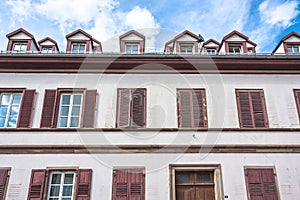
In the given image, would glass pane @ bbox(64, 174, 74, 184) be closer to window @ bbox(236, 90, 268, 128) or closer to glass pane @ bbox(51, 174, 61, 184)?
glass pane @ bbox(51, 174, 61, 184)

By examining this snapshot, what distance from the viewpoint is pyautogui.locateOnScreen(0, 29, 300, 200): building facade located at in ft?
35.9

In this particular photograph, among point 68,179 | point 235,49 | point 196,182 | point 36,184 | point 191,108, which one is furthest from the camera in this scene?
point 235,49

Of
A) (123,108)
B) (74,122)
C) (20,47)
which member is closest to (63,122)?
(74,122)

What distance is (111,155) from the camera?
1127 cm

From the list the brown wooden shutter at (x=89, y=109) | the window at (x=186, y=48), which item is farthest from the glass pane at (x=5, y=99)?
the window at (x=186, y=48)

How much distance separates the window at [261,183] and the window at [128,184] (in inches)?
137

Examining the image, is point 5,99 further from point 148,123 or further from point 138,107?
point 148,123

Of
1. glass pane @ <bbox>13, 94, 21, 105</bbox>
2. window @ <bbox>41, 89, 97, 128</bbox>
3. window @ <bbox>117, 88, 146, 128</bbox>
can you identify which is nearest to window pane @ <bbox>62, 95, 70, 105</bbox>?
window @ <bbox>41, 89, 97, 128</bbox>

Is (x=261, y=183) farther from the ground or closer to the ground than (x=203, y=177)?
closer to the ground

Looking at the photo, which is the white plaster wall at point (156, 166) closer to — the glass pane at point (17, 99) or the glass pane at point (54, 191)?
the glass pane at point (54, 191)

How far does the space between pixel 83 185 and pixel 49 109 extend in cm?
308

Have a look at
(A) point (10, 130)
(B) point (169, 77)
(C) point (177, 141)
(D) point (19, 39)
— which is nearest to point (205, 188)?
(C) point (177, 141)

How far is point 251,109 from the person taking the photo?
40.1 feet

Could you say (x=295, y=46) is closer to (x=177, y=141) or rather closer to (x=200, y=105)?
(x=200, y=105)
